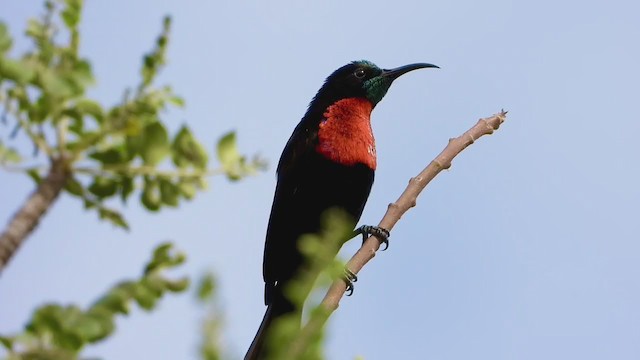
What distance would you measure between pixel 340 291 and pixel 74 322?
1518 mm

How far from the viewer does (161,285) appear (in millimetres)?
857

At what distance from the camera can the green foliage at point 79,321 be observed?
2.49 feet

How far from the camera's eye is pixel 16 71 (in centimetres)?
77

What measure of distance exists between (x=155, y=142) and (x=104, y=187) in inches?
3.6

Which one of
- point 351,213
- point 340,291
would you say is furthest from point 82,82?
point 351,213

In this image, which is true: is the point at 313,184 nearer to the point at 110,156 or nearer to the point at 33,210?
the point at 110,156

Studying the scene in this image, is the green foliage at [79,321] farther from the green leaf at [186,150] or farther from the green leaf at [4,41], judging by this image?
the green leaf at [4,41]

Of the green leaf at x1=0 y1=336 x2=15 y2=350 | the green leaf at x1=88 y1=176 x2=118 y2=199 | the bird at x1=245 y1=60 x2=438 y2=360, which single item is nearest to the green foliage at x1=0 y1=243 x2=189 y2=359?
the green leaf at x1=0 y1=336 x2=15 y2=350

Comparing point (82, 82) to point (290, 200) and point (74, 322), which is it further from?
point (290, 200)

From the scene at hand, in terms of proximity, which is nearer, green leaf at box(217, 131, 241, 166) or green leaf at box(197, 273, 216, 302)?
green leaf at box(197, 273, 216, 302)

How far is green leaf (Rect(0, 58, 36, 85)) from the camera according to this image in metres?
0.77

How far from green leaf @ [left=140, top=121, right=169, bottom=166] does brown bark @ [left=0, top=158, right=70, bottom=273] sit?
0.08 m

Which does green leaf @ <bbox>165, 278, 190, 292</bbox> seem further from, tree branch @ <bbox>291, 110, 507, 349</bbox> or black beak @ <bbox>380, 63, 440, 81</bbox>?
black beak @ <bbox>380, 63, 440, 81</bbox>

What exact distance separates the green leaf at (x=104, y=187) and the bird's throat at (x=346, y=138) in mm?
4266
